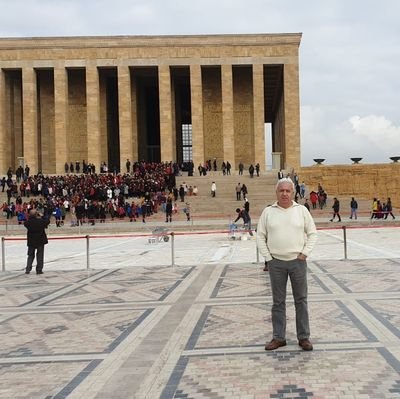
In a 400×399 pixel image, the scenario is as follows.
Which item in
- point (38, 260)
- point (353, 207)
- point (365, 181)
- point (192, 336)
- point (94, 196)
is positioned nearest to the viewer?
point (192, 336)

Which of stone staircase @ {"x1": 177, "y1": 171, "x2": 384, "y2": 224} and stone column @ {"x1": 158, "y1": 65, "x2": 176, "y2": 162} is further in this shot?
stone column @ {"x1": 158, "y1": 65, "x2": 176, "y2": 162}

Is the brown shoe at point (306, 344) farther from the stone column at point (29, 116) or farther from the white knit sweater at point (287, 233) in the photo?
the stone column at point (29, 116)

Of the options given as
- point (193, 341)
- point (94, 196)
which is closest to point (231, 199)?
point (94, 196)

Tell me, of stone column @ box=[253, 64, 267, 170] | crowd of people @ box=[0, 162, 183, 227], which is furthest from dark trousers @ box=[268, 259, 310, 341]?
stone column @ box=[253, 64, 267, 170]

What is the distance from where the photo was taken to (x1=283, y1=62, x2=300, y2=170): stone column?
41.3 meters

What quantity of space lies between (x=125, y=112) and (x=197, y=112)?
6.06 m

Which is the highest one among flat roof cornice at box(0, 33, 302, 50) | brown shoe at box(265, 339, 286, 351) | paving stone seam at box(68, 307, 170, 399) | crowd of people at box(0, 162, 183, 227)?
flat roof cornice at box(0, 33, 302, 50)

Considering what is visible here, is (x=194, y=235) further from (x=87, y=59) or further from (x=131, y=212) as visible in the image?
(x=87, y=59)

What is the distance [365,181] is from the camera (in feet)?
120

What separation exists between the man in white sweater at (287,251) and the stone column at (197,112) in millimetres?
37461

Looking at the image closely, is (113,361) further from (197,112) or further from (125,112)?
(125,112)

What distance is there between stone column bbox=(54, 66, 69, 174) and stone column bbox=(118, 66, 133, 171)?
15.4ft

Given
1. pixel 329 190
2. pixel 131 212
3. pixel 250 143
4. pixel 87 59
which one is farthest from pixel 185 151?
pixel 131 212

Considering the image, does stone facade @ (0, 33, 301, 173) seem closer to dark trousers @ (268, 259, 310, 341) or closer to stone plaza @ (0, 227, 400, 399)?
stone plaza @ (0, 227, 400, 399)
